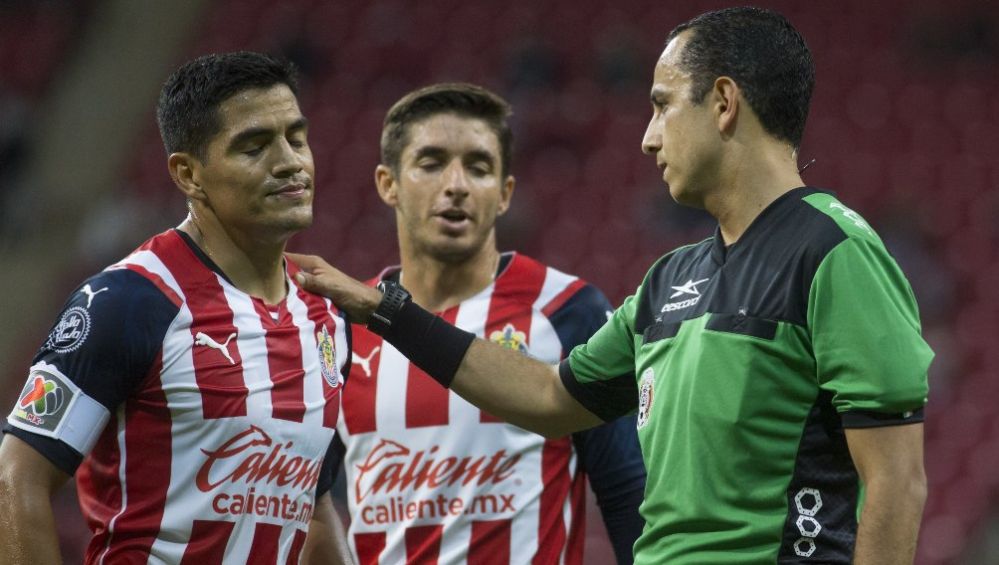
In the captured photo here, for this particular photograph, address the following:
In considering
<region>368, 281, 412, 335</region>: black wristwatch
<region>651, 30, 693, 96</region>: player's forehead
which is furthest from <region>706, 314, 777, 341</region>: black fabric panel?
<region>368, 281, 412, 335</region>: black wristwatch

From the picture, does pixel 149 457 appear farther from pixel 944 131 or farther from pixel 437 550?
pixel 944 131

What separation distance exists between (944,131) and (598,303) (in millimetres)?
7544

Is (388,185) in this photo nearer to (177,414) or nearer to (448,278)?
(448,278)

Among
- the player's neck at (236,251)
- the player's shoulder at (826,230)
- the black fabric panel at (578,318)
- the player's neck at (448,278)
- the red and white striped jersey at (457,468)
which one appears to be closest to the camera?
the player's shoulder at (826,230)

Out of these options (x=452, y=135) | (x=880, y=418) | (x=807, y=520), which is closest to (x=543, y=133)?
(x=452, y=135)

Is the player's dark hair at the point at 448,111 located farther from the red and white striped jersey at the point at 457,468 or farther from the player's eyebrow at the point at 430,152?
the red and white striped jersey at the point at 457,468

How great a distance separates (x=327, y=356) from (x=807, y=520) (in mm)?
1351

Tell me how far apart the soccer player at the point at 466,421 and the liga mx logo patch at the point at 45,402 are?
1.31 metres

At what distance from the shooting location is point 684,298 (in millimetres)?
2760

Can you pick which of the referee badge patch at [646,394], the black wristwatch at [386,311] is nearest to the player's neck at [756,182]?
the referee badge patch at [646,394]

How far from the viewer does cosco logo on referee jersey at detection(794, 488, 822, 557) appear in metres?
2.45

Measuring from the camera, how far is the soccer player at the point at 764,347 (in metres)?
2.32

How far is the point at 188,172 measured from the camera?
10.4 feet

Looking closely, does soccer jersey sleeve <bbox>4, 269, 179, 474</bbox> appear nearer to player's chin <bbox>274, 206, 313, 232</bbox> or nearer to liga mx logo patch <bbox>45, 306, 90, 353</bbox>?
liga mx logo patch <bbox>45, 306, 90, 353</bbox>
